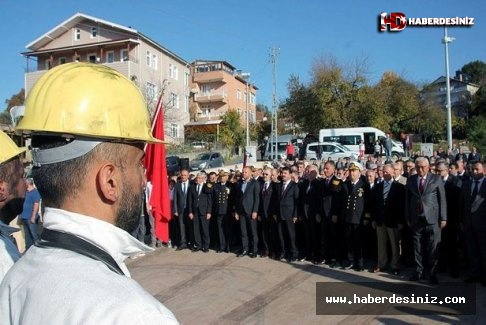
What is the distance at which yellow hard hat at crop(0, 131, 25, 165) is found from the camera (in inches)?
112

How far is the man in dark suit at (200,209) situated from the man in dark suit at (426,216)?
192 inches

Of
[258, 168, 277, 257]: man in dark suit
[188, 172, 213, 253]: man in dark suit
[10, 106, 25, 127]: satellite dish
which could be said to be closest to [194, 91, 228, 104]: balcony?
[188, 172, 213, 253]: man in dark suit

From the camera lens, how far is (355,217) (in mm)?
8023

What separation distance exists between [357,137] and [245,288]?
2471cm

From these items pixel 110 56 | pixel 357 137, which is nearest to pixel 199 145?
pixel 110 56

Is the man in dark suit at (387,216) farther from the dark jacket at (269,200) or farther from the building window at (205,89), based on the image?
the building window at (205,89)

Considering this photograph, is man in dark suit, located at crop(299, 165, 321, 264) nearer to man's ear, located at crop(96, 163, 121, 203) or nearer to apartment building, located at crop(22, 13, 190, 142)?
man's ear, located at crop(96, 163, 121, 203)

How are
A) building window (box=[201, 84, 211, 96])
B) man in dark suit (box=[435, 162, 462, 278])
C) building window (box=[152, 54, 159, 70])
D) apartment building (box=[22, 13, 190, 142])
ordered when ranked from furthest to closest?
building window (box=[201, 84, 211, 96]) → building window (box=[152, 54, 159, 70]) → apartment building (box=[22, 13, 190, 142]) → man in dark suit (box=[435, 162, 462, 278])

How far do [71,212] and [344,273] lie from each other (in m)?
7.39

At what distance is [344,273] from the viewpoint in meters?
7.91

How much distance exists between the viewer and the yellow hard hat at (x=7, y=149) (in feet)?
9.32

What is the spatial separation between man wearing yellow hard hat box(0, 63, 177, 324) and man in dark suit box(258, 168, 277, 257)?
8214mm

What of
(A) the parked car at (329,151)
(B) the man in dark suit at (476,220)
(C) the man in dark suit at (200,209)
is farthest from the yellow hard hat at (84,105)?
(A) the parked car at (329,151)

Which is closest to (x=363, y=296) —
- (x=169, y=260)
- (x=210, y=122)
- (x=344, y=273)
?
(x=344, y=273)
